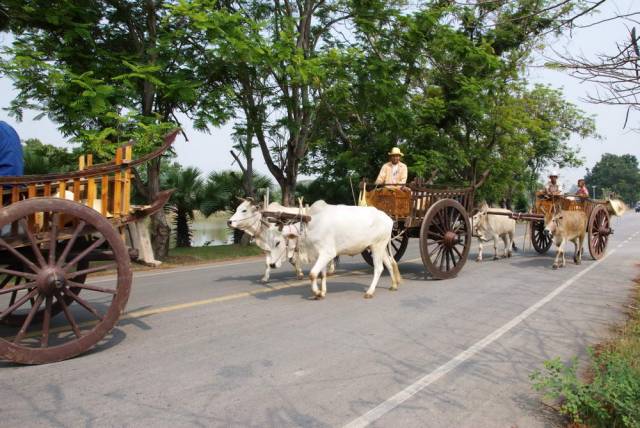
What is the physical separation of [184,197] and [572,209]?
13.3m

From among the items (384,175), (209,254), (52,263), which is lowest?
(209,254)

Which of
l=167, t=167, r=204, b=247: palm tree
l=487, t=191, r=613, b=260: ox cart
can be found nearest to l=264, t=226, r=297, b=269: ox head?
l=487, t=191, r=613, b=260: ox cart

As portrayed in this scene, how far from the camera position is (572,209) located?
563 inches

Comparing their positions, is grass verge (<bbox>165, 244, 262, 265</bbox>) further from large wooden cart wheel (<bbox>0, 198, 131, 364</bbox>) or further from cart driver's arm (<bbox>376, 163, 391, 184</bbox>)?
large wooden cart wheel (<bbox>0, 198, 131, 364</bbox>)

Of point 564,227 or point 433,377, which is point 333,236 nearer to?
point 433,377

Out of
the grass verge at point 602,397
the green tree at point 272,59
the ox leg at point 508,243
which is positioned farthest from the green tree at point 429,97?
the grass verge at point 602,397

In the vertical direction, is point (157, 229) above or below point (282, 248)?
below

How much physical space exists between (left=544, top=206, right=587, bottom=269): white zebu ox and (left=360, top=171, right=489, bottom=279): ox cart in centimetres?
262

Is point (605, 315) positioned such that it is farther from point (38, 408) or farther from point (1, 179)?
point (1, 179)

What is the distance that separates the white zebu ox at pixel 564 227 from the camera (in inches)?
508

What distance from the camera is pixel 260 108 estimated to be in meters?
18.5

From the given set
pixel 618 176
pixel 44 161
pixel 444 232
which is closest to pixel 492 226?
pixel 444 232

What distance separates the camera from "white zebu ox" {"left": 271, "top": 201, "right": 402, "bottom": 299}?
8477 millimetres

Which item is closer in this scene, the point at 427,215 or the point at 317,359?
the point at 317,359
